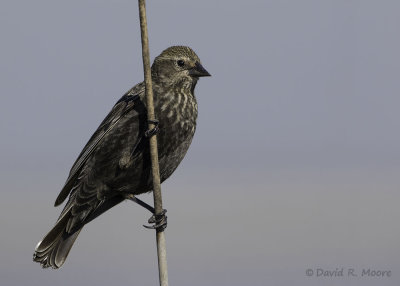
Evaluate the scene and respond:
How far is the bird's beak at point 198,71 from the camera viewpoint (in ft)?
19.0

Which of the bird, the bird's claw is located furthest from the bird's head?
the bird's claw

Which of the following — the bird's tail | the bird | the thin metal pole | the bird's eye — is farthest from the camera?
the bird's eye

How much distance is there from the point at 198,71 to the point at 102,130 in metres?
0.91

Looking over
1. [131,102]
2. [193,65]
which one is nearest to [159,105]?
[131,102]

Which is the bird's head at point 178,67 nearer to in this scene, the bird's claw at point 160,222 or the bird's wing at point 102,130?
the bird's wing at point 102,130

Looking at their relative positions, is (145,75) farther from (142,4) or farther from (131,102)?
(131,102)

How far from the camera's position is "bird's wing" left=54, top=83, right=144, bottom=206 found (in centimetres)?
556

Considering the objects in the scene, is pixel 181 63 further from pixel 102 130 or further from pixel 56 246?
pixel 56 246

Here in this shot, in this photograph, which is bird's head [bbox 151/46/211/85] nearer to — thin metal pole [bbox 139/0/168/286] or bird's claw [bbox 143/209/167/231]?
bird's claw [bbox 143/209/167/231]

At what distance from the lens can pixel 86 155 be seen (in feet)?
18.5

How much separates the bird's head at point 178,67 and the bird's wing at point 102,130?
0.24m

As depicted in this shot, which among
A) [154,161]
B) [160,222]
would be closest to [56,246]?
[160,222]

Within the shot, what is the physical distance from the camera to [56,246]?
5.81 m

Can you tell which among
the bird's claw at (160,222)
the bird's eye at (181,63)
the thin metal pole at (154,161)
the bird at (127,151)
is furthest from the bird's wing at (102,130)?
the thin metal pole at (154,161)
